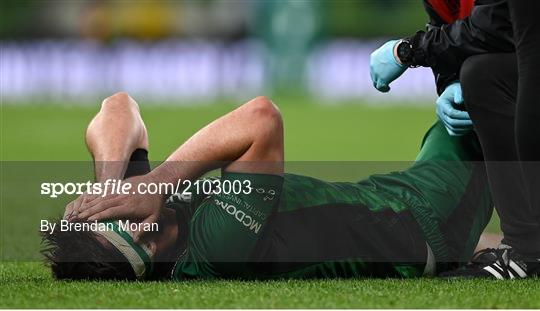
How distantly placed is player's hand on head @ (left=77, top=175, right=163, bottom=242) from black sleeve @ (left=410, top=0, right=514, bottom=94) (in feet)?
3.81

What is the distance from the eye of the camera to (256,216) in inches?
162

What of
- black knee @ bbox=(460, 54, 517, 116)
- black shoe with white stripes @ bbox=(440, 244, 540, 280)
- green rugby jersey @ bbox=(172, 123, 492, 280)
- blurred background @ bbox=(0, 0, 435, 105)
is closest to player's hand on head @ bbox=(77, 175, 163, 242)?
green rugby jersey @ bbox=(172, 123, 492, 280)

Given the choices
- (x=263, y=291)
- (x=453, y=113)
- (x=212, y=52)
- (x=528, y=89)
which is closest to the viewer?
(x=263, y=291)

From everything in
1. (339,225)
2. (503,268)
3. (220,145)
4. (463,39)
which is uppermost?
(463,39)

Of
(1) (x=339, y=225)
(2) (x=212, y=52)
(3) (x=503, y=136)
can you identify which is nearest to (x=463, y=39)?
(3) (x=503, y=136)

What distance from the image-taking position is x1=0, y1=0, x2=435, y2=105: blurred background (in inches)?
775

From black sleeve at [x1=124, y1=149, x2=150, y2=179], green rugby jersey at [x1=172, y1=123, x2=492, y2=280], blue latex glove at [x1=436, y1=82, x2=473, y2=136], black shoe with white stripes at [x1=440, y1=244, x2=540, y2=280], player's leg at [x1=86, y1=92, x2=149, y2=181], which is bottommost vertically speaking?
black shoe with white stripes at [x1=440, y1=244, x2=540, y2=280]

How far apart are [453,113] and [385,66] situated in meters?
0.33

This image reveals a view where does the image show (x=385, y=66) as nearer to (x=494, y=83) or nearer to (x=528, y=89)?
(x=494, y=83)

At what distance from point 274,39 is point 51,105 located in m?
3.69

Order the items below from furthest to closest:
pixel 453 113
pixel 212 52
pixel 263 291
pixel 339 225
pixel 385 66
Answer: pixel 212 52 < pixel 385 66 < pixel 453 113 < pixel 339 225 < pixel 263 291

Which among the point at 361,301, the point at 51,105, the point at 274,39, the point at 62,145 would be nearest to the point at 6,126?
the point at 62,145

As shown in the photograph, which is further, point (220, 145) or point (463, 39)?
point (463, 39)

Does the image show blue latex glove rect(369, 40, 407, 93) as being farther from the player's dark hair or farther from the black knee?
the player's dark hair
